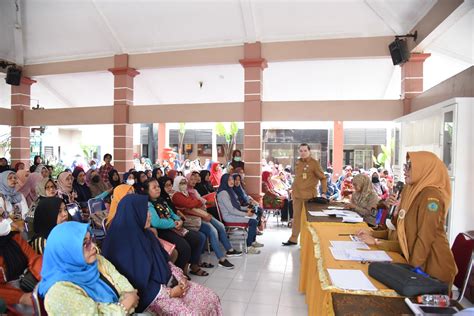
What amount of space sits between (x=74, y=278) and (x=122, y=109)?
18.2 feet

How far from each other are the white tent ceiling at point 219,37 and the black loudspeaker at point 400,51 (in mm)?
358

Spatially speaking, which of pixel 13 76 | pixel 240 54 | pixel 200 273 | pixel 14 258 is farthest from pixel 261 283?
pixel 13 76

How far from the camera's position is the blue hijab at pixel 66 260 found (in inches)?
58.7

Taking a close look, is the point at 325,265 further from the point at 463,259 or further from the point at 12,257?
the point at 12,257

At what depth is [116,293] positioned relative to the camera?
1.71 metres

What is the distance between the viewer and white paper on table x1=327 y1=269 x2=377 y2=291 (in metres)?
1.43

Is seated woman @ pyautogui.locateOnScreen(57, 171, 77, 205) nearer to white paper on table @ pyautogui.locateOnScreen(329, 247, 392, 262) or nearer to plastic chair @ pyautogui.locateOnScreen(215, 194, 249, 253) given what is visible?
plastic chair @ pyautogui.locateOnScreen(215, 194, 249, 253)

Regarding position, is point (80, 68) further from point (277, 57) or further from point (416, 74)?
point (416, 74)

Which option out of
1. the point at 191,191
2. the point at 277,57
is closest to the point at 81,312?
the point at 191,191

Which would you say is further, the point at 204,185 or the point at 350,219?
the point at 204,185

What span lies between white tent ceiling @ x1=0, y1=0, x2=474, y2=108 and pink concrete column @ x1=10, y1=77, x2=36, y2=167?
0.37m

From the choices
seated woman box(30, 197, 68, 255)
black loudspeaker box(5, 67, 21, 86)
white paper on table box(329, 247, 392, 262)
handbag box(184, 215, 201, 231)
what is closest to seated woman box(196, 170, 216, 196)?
handbag box(184, 215, 201, 231)

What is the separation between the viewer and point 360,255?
183cm

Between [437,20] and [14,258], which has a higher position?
[437,20]
